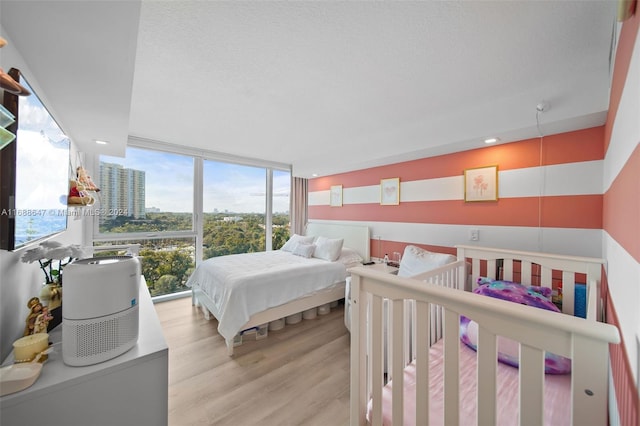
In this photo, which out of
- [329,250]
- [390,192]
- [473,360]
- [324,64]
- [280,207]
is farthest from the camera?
[280,207]

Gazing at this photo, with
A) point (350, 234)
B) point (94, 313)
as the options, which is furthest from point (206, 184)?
point (94, 313)

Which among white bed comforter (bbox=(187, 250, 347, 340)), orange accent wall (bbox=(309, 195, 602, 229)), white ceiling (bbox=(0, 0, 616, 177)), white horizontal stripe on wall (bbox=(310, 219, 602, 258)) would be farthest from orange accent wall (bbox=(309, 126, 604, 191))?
white bed comforter (bbox=(187, 250, 347, 340))

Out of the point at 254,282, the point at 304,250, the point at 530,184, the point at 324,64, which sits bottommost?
the point at 254,282

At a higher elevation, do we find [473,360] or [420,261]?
[420,261]

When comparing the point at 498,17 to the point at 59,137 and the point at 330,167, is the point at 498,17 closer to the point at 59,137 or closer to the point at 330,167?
the point at 59,137

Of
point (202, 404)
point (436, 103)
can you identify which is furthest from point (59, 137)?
point (436, 103)

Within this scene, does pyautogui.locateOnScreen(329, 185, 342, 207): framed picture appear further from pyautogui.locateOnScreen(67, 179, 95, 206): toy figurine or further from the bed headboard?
pyautogui.locateOnScreen(67, 179, 95, 206): toy figurine

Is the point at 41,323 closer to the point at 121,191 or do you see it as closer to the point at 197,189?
the point at 121,191

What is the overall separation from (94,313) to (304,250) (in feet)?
9.54

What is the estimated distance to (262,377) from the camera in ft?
6.57

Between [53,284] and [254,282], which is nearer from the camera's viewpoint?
[53,284]

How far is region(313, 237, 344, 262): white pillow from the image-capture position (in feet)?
11.5

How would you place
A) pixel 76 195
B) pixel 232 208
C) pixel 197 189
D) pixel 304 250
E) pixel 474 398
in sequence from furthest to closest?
pixel 232 208 → pixel 197 189 → pixel 304 250 → pixel 76 195 → pixel 474 398

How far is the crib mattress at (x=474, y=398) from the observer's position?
1007 millimetres
